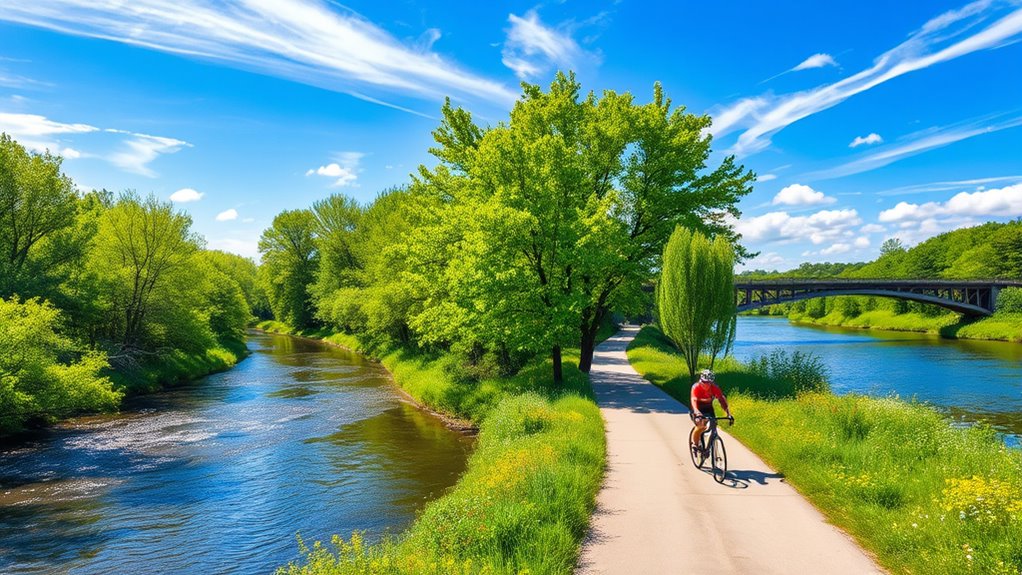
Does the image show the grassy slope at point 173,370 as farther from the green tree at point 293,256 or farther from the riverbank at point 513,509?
the green tree at point 293,256

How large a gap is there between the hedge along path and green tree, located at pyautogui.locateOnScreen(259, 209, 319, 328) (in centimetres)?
6995

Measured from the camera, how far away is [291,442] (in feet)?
66.8

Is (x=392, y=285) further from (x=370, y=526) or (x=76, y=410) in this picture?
(x=370, y=526)

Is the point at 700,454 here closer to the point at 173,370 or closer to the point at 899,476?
the point at 899,476

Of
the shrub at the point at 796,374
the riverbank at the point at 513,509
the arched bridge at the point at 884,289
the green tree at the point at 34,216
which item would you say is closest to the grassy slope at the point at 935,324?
the arched bridge at the point at 884,289

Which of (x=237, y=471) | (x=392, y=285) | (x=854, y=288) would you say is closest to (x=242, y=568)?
(x=237, y=471)

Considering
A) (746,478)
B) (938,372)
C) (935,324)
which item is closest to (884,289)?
(935,324)

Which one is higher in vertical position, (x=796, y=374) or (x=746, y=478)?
(x=796, y=374)

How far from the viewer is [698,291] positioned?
20406mm

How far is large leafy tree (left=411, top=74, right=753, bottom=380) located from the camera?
2105cm

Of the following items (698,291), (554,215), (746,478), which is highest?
(554,215)

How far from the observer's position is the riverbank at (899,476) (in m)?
7.10

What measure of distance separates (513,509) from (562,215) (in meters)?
14.8

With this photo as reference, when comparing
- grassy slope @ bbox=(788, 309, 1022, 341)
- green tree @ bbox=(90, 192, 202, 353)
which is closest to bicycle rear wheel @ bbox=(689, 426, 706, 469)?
green tree @ bbox=(90, 192, 202, 353)
